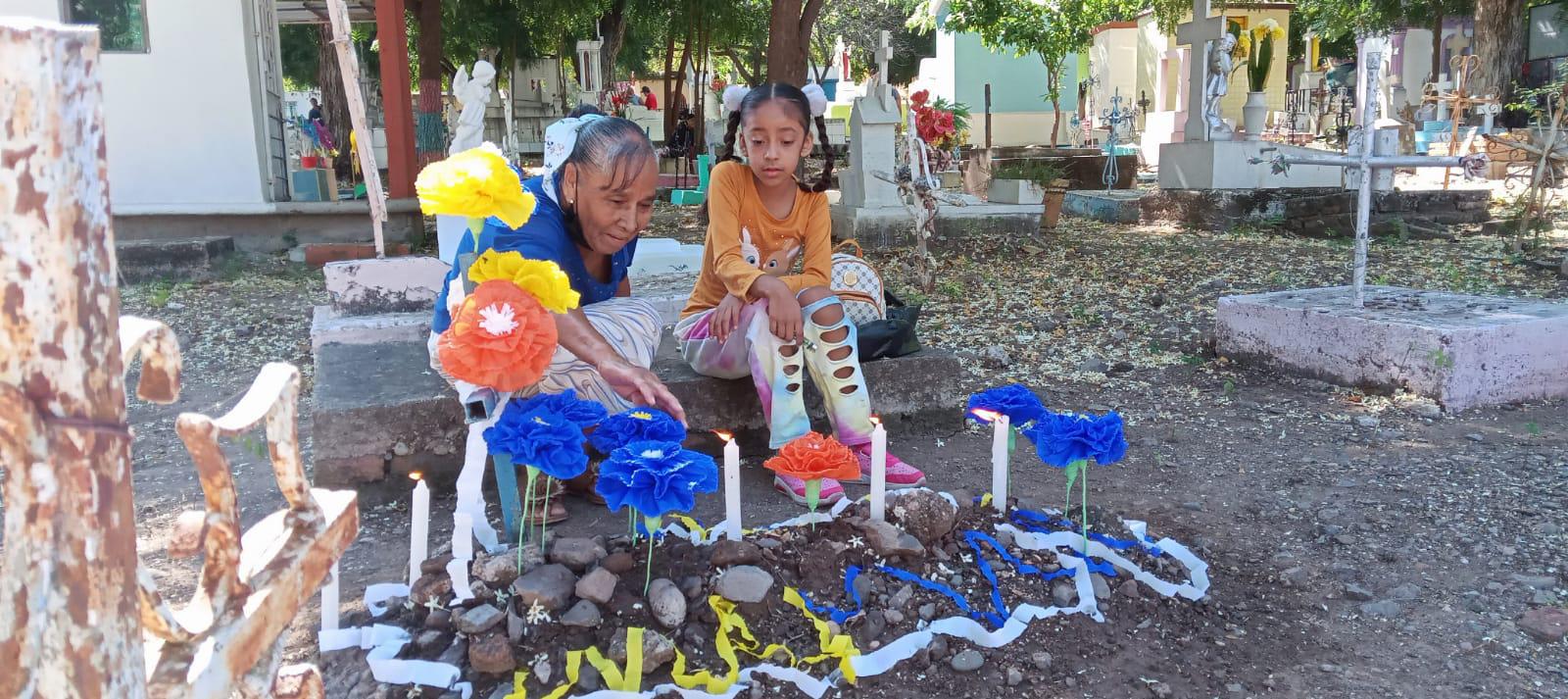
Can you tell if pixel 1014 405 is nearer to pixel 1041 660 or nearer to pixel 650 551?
pixel 1041 660

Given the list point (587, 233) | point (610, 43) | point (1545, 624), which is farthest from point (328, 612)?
point (610, 43)

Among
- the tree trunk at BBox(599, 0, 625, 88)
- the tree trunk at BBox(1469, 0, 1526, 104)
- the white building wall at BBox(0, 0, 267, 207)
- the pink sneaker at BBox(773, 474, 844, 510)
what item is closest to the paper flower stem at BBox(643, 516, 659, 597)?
the pink sneaker at BBox(773, 474, 844, 510)

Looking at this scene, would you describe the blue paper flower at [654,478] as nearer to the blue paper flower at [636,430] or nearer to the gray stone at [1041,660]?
the blue paper flower at [636,430]

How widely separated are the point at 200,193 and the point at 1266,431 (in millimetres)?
8257

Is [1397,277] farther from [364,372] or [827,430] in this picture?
[364,372]

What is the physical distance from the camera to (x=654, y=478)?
2000mm

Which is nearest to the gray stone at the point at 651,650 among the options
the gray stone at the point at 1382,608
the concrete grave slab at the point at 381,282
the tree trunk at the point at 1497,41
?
the gray stone at the point at 1382,608

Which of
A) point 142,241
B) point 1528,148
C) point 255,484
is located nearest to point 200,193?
point 142,241

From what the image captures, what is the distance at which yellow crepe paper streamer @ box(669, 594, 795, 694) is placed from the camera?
1.99 meters

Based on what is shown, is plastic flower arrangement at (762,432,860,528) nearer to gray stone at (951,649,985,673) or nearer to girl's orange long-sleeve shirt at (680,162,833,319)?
gray stone at (951,649,985,673)

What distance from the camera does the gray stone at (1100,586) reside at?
2.42 metres

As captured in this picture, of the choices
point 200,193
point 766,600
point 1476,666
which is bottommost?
point 1476,666

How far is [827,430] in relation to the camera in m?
3.50

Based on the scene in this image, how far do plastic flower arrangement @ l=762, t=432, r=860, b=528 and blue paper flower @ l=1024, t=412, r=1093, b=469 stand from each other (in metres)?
0.46
